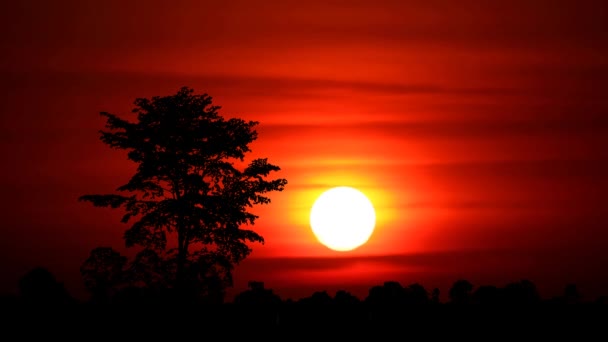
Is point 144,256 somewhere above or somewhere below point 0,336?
above

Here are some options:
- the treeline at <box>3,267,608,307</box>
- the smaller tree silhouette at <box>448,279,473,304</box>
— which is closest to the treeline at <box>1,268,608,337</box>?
the treeline at <box>3,267,608,307</box>

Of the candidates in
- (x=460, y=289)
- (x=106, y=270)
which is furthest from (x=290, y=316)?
(x=460, y=289)

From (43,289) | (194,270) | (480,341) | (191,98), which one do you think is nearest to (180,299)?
(194,270)

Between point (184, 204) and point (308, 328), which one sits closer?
point (308, 328)

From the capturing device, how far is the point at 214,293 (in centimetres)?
6125

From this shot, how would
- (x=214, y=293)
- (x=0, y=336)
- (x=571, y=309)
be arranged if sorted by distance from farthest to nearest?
(x=214, y=293)
(x=571, y=309)
(x=0, y=336)

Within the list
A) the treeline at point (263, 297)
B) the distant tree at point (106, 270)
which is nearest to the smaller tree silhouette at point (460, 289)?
the treeline at point (263, 297)

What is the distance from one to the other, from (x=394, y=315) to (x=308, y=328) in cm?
532

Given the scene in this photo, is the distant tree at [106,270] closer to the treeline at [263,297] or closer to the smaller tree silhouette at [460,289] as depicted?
the treeline at [263,297]

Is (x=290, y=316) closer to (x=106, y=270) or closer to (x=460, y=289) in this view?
(x=106, y=270)

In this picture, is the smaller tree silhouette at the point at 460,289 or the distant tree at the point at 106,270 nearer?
the distant tree at the point at 106,270

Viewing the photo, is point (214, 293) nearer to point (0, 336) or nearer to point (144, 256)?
point (144, 256)

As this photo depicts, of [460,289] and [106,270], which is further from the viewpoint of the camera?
[460,289]

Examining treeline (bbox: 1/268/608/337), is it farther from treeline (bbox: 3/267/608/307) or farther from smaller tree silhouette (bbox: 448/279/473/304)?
smaller tree silhouette (bbox: 448/279/473/304)
